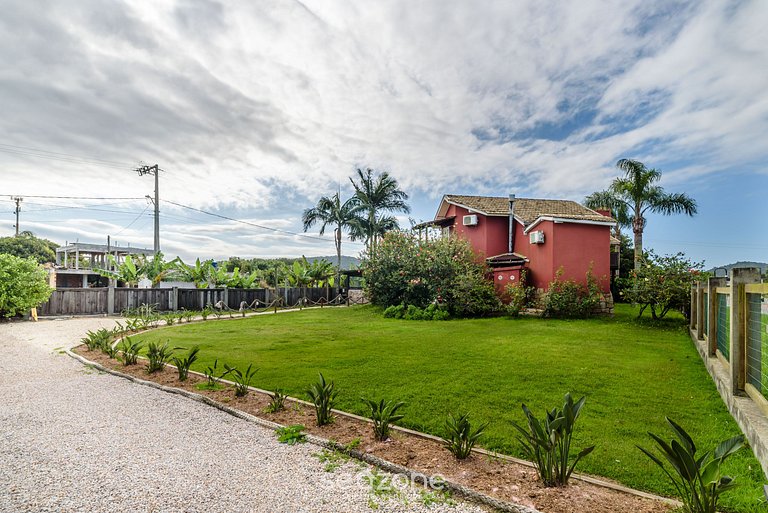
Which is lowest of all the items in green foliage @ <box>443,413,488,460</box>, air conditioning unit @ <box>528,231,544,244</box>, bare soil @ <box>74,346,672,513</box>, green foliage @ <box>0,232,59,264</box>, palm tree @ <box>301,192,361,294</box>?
bare soil @ <box>74,346,672,513</box>

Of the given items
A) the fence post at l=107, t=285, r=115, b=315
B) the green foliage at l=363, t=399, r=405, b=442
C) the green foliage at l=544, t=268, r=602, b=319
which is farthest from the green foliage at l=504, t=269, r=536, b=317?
the fence post at l=107, t=285, r=115, b=315

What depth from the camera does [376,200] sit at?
3117cm

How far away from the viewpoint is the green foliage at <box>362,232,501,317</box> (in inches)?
663

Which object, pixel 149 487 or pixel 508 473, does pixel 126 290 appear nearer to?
pixel 149 487

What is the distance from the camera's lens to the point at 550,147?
61.8 ft

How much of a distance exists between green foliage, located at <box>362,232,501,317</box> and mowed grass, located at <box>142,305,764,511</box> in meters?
3.75

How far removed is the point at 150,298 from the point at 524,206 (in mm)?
20627

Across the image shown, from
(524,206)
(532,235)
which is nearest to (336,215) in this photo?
(524,206)

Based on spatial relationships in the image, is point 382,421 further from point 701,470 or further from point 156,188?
point 156,188

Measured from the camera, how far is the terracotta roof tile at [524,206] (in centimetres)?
2023

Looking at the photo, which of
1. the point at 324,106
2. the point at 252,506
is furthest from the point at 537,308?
→ the point at 252,506

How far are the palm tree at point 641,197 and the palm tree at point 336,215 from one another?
61.9 ft

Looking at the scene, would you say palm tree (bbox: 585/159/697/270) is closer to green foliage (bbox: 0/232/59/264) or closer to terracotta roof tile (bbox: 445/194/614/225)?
terracotta roof tile (bbox: 445/194/614/225)

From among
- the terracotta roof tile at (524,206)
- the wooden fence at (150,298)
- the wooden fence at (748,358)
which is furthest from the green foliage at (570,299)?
the wooden fence at (150,298)
